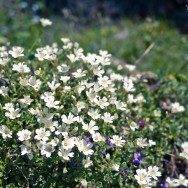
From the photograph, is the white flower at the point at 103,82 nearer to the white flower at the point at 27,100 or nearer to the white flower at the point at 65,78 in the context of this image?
the white flower at the point at 65,78

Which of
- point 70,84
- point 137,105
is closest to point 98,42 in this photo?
point 137,105

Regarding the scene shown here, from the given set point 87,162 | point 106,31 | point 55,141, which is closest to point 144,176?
point 87,162

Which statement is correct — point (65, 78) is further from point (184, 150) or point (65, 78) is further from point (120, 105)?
point (184, 150)

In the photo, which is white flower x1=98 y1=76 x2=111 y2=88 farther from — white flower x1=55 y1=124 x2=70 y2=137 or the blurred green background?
the blurred green background

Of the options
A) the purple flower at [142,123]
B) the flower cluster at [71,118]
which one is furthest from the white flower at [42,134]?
the purple flower at [142,123]

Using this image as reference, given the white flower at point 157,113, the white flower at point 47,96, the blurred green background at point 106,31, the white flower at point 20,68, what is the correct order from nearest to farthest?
the white flower at point 47,96 → the white flower at point 20,68 → the white flower at point 157,113 → the blurred green background at point 106,31

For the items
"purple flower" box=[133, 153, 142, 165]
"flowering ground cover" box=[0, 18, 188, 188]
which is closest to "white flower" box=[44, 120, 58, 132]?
"flowering ground cover" box=[0, 18, 188, 188]
